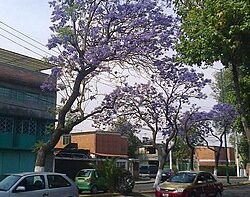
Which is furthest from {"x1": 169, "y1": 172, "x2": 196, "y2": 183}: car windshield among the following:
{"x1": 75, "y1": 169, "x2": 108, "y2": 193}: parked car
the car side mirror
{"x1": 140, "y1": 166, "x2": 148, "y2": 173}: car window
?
{"x1": 140, "y1": 166, "x2": 148, "y2": 173}: car window

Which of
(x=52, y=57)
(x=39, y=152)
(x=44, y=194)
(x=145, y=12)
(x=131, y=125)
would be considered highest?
(x=145, y=12)

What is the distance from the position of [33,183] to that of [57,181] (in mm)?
1036

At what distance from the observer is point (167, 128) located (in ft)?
108

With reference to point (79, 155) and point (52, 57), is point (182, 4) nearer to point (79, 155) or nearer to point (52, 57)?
point (52, 57)

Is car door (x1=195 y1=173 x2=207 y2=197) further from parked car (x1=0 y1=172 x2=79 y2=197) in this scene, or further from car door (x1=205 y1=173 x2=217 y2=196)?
parked car (x1=0 y1=172 x2=79 y2=197)

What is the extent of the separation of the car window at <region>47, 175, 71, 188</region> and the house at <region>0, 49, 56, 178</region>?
1561 cm

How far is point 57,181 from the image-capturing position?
49.1ft

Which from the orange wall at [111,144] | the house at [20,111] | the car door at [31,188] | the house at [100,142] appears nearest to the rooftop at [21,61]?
the house at [20,111]

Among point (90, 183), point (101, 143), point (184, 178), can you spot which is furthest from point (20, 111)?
point (101, 143)

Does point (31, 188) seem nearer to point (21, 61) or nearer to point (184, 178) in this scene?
point (184, 178)

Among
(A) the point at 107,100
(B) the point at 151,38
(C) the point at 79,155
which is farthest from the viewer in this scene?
(C) the point at 79,155

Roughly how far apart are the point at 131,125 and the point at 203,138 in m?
11.1

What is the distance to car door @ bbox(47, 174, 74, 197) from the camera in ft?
47.5

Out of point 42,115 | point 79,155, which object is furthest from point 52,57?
point 79,155
